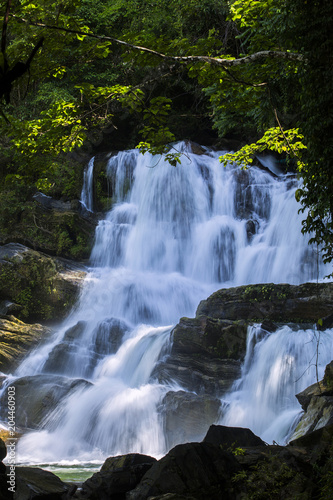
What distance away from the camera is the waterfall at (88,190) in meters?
18.4

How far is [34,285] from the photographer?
14531mm

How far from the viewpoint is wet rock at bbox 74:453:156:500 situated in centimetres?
510

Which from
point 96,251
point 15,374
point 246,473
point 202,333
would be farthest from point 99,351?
point 246,473

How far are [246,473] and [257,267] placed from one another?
33.2 feet

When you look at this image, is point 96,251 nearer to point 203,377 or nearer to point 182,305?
point 182,305

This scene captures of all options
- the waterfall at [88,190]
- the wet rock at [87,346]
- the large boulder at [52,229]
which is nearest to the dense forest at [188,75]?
the wet rock at [87,346]

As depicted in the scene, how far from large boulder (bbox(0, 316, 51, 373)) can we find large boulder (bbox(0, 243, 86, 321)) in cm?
132

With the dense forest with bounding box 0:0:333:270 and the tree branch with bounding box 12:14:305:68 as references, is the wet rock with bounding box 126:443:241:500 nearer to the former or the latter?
the dense forest with bounding box 0:0:333:270

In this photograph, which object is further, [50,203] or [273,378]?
[50,203]

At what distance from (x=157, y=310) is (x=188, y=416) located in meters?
5.85

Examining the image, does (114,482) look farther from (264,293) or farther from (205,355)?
(264,293)

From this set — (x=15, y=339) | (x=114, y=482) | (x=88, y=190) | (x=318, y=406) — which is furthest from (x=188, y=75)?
(x=88, y=190)

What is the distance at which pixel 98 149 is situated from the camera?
21688 millimetres

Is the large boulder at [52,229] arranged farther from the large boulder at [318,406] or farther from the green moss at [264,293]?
the large boulder at [318,406]
